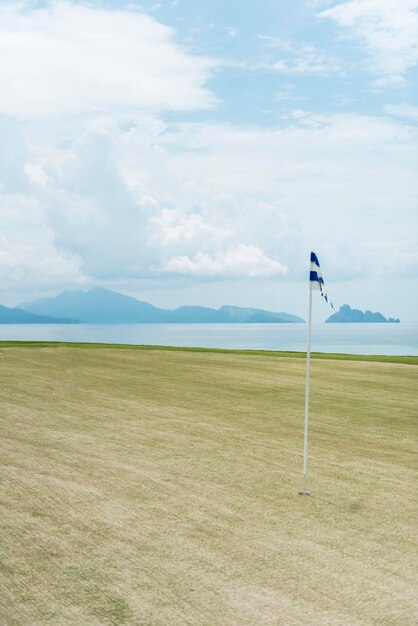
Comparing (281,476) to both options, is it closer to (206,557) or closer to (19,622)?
(206,557)

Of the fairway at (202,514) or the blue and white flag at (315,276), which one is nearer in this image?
the fairway at (202,514)

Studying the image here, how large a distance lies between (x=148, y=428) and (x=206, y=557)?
708 cm

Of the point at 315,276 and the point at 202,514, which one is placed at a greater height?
the point at 315,276

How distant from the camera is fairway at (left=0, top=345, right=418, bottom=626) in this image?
5809 millimetres

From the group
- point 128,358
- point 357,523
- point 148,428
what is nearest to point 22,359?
point 128,358

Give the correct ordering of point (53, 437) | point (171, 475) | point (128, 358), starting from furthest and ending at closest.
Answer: point (128, 358), point (53, 437), point (171, 475)

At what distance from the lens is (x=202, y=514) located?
822 centimetres

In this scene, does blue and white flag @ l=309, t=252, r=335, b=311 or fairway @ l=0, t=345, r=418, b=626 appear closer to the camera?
fairway @ l=0, t=345, r=418, b=626

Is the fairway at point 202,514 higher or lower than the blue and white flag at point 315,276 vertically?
lower

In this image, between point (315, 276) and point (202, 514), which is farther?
point (315, 276)

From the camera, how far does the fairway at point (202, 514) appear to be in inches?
229

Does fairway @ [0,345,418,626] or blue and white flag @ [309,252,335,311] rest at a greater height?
blue and white flag @ [309,252,335,311]

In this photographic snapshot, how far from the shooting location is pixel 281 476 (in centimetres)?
1023

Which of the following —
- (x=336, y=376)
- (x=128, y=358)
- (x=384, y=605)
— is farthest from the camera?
(x=128, y=358)
